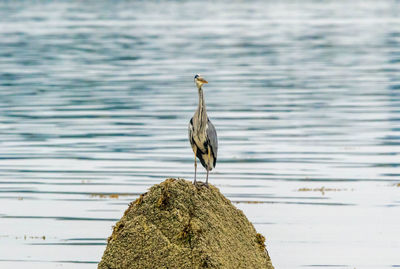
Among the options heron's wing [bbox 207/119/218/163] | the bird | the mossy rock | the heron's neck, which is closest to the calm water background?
the bird

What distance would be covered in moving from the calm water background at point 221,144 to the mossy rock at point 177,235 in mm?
3665

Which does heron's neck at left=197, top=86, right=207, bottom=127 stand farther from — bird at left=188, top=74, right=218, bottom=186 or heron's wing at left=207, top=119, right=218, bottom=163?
heron's wing at left=207, top=119, right=218, bottom=163

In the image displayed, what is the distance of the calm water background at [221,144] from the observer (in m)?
19.7

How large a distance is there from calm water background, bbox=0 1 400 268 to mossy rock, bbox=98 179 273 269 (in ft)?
12.0

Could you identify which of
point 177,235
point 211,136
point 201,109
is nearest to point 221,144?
point 211,136

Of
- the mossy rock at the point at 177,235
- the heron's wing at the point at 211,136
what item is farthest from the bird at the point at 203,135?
the mossy rock at the point at 177,235

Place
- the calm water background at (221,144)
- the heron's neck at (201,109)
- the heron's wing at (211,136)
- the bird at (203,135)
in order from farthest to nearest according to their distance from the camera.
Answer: the calm water background at (221,144)
the heron's wing at (211,136)
the bird at (203,135)
the heron's neck at (201,109)

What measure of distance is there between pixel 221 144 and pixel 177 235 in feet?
66.4

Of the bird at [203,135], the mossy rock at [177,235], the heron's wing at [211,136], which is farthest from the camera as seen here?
the heron's wing at [211,136]

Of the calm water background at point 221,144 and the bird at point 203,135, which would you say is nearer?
the bird at point 203,135

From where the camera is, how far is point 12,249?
18.8 m

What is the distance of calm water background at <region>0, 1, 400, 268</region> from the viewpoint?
64.7 ft

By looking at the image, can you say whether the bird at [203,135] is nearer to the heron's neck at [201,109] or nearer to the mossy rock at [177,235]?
the heron's neck at [201,109]

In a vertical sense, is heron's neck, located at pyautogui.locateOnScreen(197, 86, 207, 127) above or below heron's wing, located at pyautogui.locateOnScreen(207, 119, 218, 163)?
above
